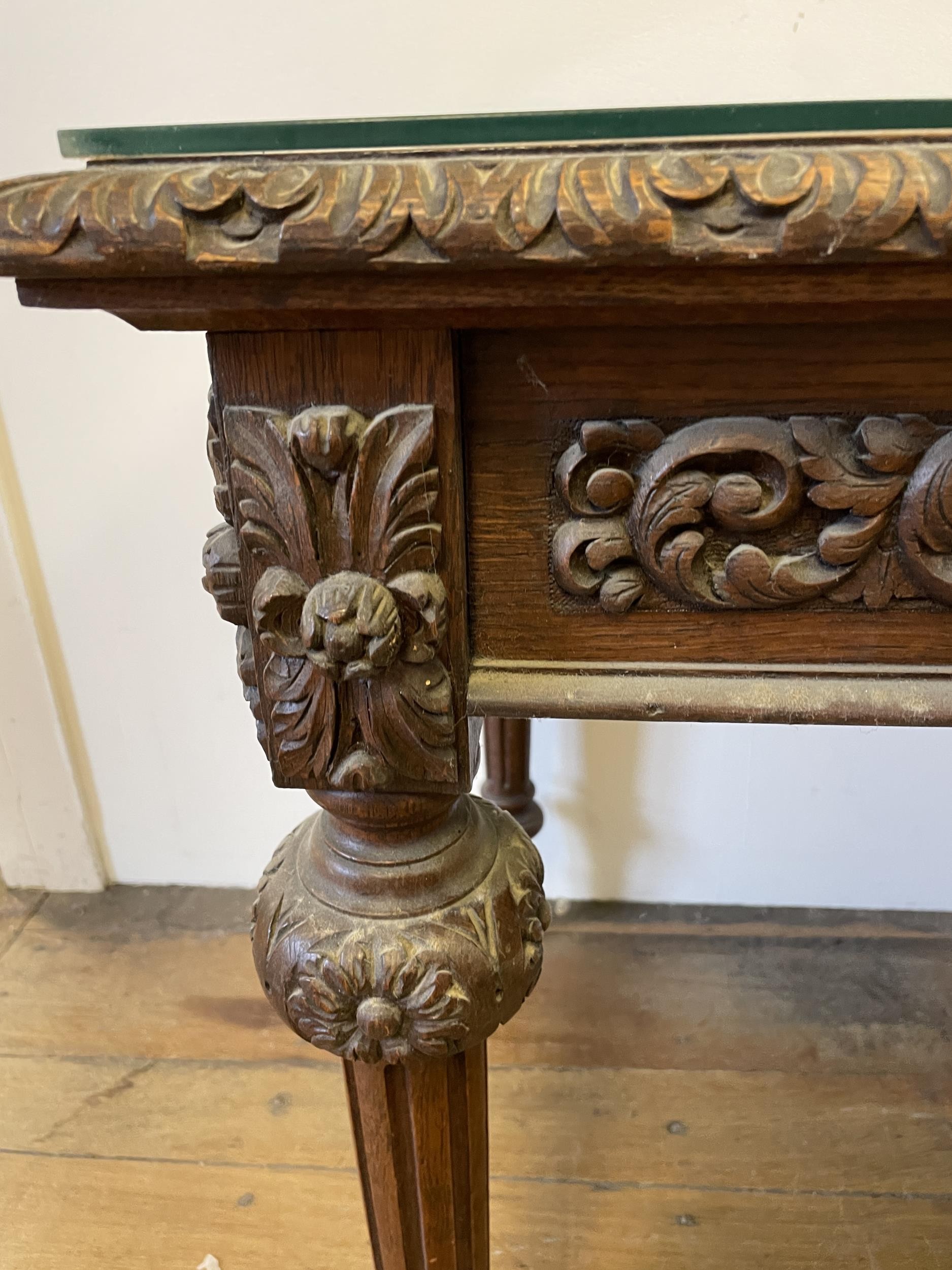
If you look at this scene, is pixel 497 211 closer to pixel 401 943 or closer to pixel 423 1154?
pixel 401 943

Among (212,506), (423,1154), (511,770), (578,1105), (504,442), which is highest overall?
(504,442)

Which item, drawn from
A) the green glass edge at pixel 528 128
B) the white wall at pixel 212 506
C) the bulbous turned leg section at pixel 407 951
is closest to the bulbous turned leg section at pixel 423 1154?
the bulbous turned leg section at pixel 407 951

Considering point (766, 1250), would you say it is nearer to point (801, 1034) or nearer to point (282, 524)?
point (801, 1034)

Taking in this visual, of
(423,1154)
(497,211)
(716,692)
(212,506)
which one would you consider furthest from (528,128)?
(212,506)

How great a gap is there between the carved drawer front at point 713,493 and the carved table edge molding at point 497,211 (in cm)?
5

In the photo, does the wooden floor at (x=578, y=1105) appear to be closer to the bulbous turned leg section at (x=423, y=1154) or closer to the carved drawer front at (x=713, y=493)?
the bulbous turned leg section at (x=423, y=1154)

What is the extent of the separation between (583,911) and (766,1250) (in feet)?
1.33

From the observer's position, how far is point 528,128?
0.32 metres

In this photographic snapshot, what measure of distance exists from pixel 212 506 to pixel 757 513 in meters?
0.70

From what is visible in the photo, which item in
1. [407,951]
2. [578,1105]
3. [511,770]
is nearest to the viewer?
[407,951]

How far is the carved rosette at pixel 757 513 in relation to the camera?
1.07ft

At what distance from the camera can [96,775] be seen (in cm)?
109

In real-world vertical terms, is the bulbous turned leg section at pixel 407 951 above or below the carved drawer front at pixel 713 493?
below

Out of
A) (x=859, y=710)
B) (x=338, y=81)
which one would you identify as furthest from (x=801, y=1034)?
(x=338, y=81)
